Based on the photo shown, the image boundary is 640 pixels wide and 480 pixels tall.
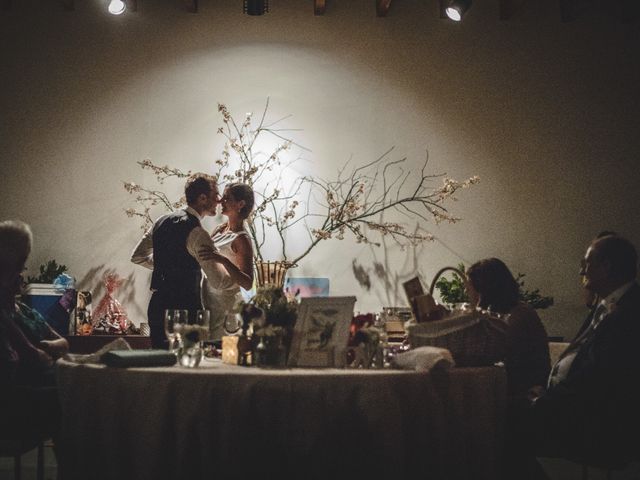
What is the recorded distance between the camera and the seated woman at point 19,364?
2.61m

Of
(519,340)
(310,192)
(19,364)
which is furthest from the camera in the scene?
(310,192)

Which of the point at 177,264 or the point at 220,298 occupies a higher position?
the point at 177,264

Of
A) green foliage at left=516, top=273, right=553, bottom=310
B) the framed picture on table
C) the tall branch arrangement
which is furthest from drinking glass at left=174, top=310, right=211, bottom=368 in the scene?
green foliage at left=516, top=273, right=553, bottom=310

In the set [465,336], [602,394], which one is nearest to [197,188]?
[465,336]

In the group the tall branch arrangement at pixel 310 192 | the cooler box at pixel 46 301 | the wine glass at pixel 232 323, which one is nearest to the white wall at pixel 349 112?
the tall branch arrangement at pixel 310 192

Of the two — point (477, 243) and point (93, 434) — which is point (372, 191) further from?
point (93, 434)

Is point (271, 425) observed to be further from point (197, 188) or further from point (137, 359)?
point (197, 188)

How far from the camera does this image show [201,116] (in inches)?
220

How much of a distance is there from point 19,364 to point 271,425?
117 centimetres

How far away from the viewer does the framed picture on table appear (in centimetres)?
243

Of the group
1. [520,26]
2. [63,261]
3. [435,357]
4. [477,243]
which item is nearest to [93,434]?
[435,357]

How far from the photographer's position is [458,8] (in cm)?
503

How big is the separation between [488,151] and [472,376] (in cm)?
355

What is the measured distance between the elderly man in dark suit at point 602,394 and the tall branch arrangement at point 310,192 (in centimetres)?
254
